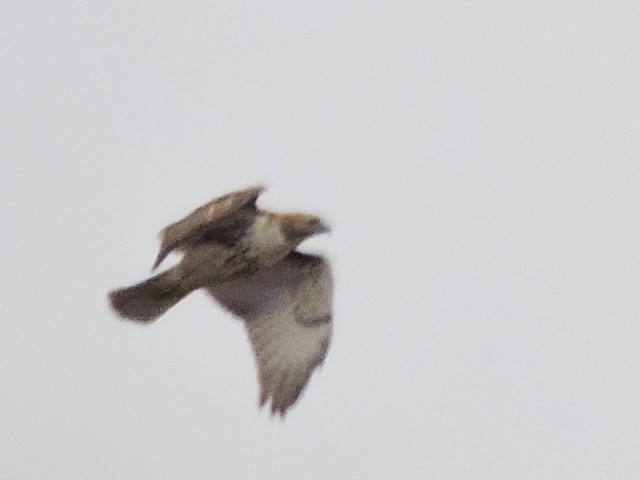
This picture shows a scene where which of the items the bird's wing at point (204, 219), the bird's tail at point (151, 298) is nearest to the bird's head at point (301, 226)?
the bird's wing at point (204, 219)

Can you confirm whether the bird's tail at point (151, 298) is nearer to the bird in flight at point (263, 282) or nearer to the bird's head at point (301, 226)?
the bird in flight at point (263, 282)

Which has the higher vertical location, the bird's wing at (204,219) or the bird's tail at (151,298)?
the bird's wing at (204,219)

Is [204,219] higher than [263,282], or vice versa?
[204,219]

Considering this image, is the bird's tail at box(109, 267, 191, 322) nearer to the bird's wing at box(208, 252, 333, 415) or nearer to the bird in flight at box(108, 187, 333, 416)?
the bird in flight at box(108, 187, 333, 416)

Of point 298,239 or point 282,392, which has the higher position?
point 298,239

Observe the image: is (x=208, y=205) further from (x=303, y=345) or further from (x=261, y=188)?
(x=303, y=345)

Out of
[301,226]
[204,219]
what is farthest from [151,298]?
[301,226]

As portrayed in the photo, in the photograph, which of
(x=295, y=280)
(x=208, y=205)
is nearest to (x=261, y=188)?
(x=208, y=205)

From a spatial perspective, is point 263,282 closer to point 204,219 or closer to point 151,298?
point 151,298
